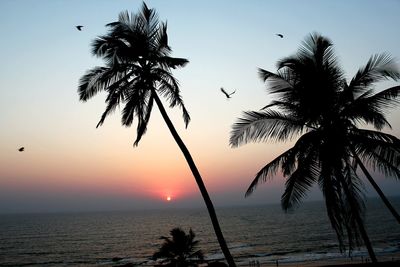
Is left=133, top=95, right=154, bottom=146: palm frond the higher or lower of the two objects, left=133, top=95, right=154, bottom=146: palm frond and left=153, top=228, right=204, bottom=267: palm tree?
the higher

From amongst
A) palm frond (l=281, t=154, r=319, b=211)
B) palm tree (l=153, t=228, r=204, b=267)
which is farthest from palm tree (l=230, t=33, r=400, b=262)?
palm tree (l=153, t=228, r=204, b=267)

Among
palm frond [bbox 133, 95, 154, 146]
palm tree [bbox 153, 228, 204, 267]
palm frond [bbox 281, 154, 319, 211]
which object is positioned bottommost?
palm tree [bbox 153, 228, 204, 267]

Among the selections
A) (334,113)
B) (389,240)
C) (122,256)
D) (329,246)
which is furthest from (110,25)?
(389,240)

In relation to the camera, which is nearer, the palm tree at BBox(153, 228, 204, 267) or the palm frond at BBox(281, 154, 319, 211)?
the palm frond at BBox(281, 154, 319, 211)

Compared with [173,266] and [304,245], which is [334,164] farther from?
[304,245]

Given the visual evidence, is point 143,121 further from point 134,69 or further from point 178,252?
point 178,252

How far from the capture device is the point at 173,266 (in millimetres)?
19906

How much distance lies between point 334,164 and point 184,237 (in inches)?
441

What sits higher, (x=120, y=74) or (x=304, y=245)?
(x=120, y=74)

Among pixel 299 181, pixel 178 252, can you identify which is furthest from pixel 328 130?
pixel 178 252

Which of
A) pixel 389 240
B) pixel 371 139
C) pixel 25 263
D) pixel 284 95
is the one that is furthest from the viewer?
pixel 389 240

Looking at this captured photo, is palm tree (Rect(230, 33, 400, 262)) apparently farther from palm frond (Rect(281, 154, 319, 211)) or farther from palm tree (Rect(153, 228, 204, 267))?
palm tree (Rect(153, 228, 204, 267))

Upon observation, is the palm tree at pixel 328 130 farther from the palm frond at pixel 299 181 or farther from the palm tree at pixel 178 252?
the palm tree at pixel 178 252

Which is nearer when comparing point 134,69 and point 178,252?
point 134,69
